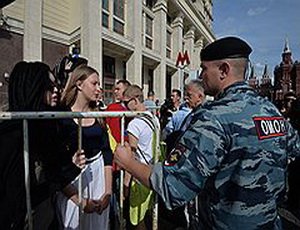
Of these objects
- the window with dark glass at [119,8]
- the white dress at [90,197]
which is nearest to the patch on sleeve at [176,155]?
the white dress at [90,197]

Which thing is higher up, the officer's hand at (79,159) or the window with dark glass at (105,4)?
the window with dark glass at (105,4)

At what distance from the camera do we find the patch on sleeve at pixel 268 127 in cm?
143

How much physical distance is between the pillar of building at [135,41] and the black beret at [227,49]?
15.4 m

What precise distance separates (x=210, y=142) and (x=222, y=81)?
40 centimetres

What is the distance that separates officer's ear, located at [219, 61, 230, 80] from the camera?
1.53m

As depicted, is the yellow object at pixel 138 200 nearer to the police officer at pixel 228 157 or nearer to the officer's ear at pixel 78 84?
the officer's ear at pixel 78 84

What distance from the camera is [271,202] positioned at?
1524 mm

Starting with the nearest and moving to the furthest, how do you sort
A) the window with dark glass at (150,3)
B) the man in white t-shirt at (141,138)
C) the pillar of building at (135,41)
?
the man in white t-shirt at (141,138), the pillar of building at (135,41), the window with dark glass at (150,3)

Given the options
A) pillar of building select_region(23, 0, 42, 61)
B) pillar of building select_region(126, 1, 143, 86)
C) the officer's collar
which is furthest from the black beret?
pillar of building select_region(126, 1, 143, 86)

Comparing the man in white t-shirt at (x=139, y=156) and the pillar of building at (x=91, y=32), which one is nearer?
the man in white t-shirt at (x=139, y=156)

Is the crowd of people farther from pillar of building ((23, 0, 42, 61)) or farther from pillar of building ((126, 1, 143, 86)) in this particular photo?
pillar of building ((126, 1, 143, 86))

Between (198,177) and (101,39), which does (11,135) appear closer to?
(198,177)

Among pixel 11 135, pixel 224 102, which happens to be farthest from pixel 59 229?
pixel 224 102

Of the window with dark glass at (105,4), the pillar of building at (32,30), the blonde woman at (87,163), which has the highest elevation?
the window with dark glass at (105,4)
